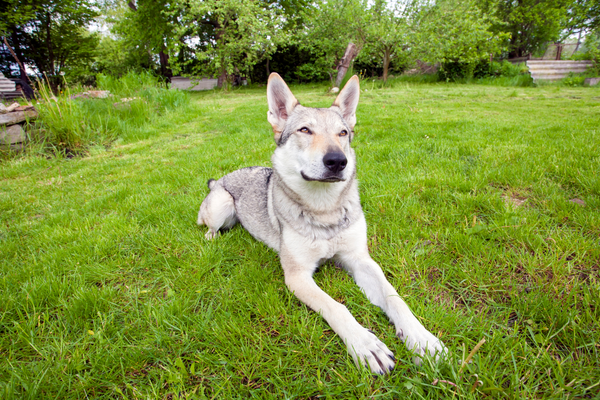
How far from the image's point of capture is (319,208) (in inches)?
96.2

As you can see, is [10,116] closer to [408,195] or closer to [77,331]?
[77,331]

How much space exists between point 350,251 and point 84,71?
116 ft

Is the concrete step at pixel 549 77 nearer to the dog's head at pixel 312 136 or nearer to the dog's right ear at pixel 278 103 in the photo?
the dog's head at pixel 312 136

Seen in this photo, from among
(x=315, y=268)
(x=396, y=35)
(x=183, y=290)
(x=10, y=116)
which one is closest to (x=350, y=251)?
(x=315, y=268)

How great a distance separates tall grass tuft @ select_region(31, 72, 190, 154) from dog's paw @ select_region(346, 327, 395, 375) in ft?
26.1

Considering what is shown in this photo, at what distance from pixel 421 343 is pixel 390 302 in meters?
0.30

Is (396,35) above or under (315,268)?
above

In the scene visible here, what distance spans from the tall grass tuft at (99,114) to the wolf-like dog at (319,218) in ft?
19.5

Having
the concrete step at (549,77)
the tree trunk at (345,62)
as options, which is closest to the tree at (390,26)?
the tree trunk at (345,62)

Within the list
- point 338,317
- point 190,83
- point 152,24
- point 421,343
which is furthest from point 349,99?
point 190,83

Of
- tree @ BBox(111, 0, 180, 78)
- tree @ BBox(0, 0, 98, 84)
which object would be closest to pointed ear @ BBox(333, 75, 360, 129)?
tree @ BBox(111, 0, 180, 78)

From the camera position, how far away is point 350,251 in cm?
229

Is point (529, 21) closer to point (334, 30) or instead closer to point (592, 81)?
point (592, 81)

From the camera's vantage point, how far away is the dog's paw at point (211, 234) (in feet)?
9.84
